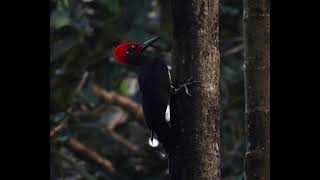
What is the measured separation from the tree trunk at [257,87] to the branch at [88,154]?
352 centimetres

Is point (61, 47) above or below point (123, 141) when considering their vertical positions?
above

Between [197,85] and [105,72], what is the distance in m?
2.62

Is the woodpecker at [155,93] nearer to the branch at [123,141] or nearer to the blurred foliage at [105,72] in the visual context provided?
the blurred foliage at [105,72]

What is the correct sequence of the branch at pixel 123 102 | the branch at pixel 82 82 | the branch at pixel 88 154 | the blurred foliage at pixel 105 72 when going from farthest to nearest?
1. the branch at pixel 123 102
2. the branch at pixel 88 154
3. the branch at pixel 82 82
4. the blurred foliage at pixel 105 72

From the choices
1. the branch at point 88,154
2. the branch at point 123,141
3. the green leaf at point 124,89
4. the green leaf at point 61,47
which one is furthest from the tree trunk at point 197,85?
the green leaf at point 124,89

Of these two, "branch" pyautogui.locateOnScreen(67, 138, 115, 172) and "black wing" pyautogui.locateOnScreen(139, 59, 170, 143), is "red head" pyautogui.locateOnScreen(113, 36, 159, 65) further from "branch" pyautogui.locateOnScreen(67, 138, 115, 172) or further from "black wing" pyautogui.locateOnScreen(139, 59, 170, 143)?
"branch" pyautogui.locateOnScreen(67, 138, 115, 172)

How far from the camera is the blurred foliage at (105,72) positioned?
577 centimetres

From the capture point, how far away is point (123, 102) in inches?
265

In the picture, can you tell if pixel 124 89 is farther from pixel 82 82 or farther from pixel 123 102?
pixel 82 82

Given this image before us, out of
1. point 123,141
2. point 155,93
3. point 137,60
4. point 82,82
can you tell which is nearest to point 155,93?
point 155,93

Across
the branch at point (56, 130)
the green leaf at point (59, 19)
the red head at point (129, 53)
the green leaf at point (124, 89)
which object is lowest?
the green leaf at point (124, 89)

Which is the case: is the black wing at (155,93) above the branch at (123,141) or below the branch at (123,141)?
above

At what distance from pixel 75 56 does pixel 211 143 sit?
288 centimetres

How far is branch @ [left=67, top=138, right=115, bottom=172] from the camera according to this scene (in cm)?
658
